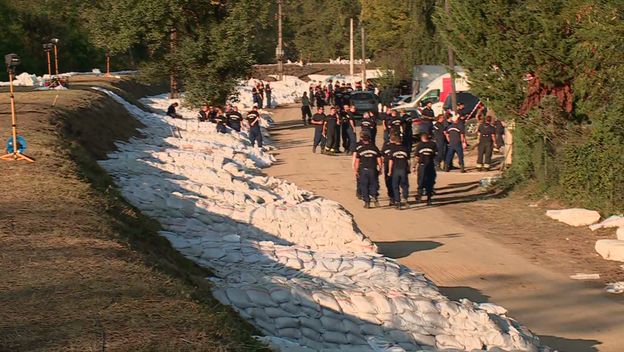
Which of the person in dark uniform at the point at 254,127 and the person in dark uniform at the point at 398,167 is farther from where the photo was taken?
the person in dark uniform at the point at 254,127

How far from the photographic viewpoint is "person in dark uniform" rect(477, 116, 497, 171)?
27.4m

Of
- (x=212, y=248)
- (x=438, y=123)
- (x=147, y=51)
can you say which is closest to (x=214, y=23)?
(x=147, y=51)

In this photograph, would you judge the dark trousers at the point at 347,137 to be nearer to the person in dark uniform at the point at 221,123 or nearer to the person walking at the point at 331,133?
the person walking at the point at 331,133

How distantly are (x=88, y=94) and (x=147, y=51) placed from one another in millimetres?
6016

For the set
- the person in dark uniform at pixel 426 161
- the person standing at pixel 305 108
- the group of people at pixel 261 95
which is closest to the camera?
the person in dark uniform at pixel 426 161

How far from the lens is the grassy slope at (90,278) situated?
280 inches

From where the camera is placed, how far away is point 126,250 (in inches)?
394

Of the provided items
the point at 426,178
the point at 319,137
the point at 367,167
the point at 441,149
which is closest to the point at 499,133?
the point at 441,149

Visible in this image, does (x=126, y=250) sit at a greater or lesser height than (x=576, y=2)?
lesser

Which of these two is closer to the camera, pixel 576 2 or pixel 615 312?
pixel 615 312

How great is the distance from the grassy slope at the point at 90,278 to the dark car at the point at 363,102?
30.7 m

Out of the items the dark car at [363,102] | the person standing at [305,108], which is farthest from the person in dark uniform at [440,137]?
the person standing at [305,108]

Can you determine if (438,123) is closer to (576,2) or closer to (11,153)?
(576,2)

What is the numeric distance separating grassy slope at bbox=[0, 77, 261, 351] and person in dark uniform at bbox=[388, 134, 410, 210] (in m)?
7.36
